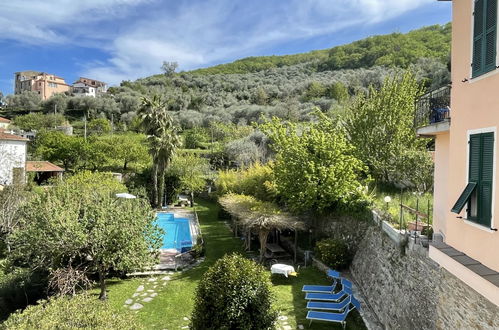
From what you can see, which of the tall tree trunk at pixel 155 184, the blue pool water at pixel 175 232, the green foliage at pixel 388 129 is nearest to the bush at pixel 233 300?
the blue pool water at pixel 175 232

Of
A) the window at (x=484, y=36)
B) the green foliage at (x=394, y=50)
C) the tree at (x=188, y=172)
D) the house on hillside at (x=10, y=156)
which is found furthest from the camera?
the green foliage at (x=394, y=50)

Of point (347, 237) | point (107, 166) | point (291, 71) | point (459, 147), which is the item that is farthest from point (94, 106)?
point (459, 147)

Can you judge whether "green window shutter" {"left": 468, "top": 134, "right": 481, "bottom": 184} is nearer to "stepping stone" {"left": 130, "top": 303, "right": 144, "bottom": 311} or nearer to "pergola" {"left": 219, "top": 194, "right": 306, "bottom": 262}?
"pergola" {"left": 219, "top": 194, "right": 306, "bottom": 262}

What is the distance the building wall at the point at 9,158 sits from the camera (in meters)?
32.5

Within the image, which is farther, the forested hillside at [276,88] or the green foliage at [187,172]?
the forested hillside at [276,88]

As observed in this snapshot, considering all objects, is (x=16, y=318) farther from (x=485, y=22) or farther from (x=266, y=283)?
(x=485, y=22)

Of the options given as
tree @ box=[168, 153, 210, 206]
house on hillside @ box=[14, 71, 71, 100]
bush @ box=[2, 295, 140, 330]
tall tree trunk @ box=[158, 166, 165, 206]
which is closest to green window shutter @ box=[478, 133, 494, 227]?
bush @ box=[2, 295, 140, 330]

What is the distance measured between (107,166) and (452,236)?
145 ft

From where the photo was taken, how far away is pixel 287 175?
55.8 ft

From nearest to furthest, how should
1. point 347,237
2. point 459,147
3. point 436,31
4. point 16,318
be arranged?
point 459,147
point 16,318
point 347,237
point 436,31

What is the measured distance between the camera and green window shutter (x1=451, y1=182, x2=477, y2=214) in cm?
524

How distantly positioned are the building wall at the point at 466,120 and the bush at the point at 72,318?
20.3 feet

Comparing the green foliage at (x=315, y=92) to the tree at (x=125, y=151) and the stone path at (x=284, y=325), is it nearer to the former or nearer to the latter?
the tree at (x=125, y=151)

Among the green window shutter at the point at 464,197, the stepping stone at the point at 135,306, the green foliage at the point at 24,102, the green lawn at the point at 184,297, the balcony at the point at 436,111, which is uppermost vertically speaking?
the green foliage at the point at 24,102
